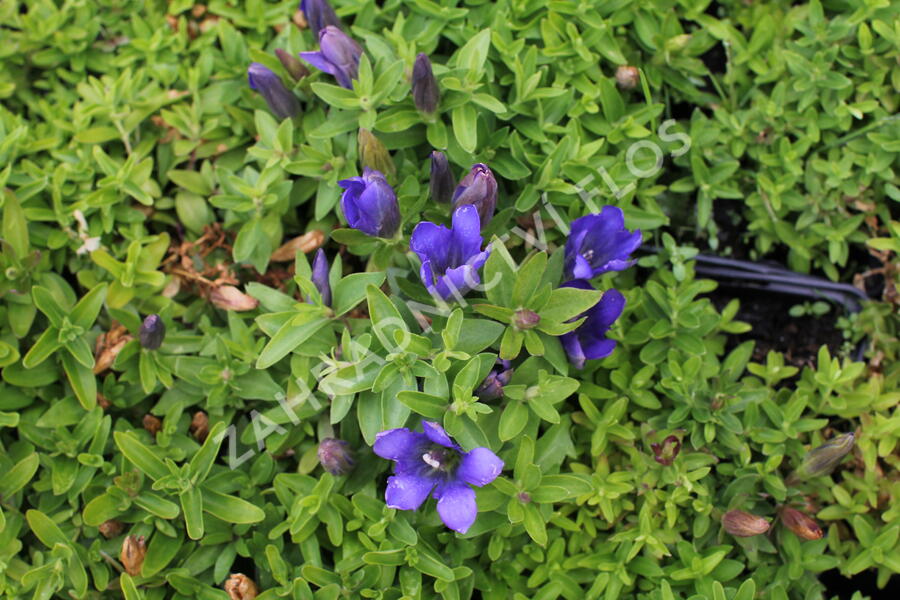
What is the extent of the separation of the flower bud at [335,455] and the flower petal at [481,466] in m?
0.40

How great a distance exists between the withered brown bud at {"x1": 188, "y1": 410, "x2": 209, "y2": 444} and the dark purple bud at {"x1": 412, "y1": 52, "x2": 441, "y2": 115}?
1065 millimetres

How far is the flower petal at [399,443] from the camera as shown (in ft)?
5.55

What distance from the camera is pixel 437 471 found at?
1823 mm

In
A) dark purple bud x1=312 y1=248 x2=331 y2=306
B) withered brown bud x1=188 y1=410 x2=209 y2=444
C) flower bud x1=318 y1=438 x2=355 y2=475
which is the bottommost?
withered brown bud x1=188 y1=410 x2=209 y2=444

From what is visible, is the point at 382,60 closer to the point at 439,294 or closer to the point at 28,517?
the point at 439,294

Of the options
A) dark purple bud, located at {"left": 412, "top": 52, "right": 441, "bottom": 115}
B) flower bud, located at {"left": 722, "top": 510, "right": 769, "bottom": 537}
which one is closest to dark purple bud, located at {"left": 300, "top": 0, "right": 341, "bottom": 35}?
dark purple bud, located at {"left": 412, "top": 52, "right": 441, "bottom": 115}

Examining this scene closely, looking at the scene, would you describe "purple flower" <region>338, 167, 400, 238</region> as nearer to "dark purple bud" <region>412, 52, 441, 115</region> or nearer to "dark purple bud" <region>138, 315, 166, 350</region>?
"dark purple bud" <region>412, 52, 441, 115</region>

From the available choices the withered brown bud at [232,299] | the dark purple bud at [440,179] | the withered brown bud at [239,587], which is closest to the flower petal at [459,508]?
the withered brown bud at [239,587]

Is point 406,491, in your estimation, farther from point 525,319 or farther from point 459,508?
point 525,319

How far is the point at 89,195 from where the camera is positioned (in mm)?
2312

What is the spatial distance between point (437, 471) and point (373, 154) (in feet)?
2.84

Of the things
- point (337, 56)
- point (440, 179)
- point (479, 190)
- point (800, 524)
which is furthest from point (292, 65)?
point (800, 524)

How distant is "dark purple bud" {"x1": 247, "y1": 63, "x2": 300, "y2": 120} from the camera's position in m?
2.28

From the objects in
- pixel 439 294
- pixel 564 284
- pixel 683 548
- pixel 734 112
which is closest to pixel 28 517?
pixel 439 294
